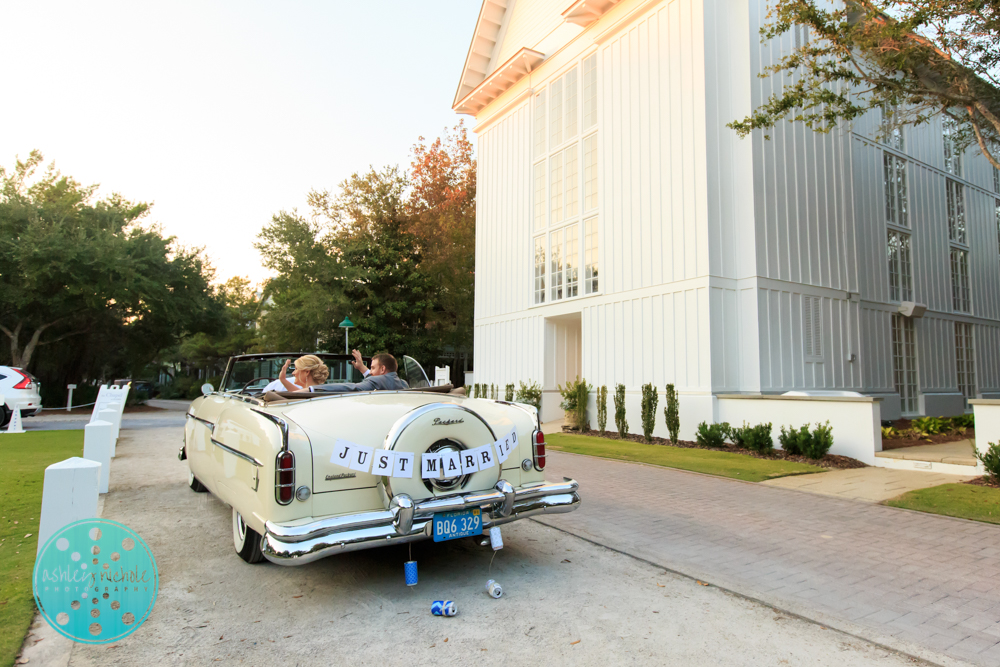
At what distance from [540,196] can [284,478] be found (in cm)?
1701

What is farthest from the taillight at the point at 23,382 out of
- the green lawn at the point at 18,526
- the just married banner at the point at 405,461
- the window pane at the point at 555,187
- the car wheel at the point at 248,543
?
the just married banner at the point at 405,461

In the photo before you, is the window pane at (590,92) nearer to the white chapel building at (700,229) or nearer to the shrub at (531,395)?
the white chapel building at (700,229)

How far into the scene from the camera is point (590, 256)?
17.0 metres

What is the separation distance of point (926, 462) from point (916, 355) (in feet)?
37.9

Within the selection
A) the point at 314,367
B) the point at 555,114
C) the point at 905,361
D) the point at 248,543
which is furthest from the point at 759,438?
the point at 555,114

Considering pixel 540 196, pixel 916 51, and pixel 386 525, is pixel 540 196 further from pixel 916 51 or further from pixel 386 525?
pixel 386 525

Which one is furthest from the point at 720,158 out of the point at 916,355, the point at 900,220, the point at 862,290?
the point at 916,355

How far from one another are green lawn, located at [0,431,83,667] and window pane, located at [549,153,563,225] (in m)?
13.5

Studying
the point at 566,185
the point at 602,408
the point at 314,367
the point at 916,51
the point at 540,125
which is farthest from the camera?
the point at 540,125

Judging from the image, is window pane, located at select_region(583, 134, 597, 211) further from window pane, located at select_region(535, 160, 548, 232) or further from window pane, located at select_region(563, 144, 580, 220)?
window pane, located at select_region(535, 160, 548, 232)

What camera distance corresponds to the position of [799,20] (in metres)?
9.11

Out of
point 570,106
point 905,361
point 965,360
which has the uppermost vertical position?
point 570,106

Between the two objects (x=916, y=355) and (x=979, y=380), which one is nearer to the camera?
(x=916, y=355)

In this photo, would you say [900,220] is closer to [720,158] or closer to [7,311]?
[720,158]
